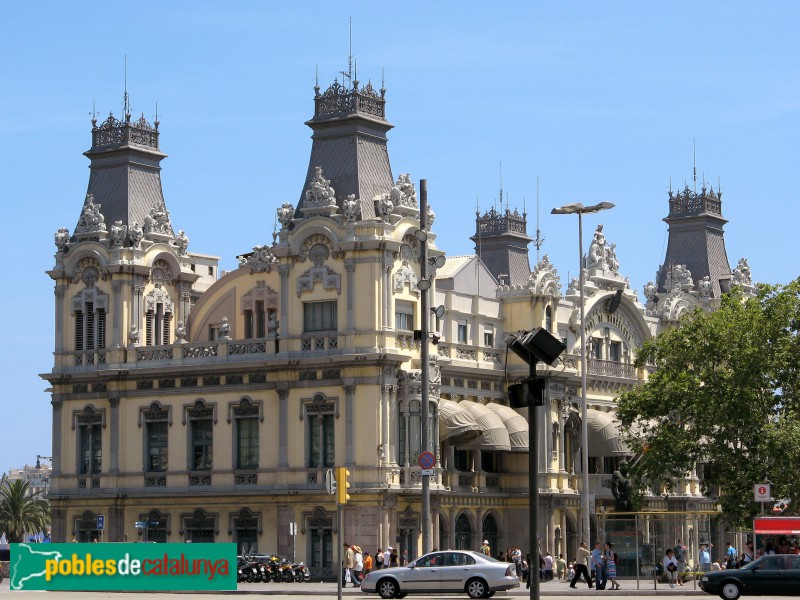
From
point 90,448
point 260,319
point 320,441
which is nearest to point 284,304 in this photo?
point 260,319

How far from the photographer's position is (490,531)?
246 ft

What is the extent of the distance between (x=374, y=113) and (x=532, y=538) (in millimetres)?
50828

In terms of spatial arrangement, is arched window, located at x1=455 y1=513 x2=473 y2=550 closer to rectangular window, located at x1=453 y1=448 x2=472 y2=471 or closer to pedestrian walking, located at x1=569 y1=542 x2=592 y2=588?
rectangular window, located at x1=453 y1=448 x2=472 y2=471

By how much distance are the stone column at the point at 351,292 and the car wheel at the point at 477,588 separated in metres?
21.4

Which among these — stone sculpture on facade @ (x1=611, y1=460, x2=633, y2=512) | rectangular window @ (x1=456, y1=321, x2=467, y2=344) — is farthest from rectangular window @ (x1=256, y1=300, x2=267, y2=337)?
stone sculpture on facade @ (x1=611, y1=460, x2=633, y2=512)

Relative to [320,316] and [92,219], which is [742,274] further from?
[92,219]

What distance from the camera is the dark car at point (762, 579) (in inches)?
1799

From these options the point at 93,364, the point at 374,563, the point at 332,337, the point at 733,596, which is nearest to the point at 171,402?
the point at 93,364

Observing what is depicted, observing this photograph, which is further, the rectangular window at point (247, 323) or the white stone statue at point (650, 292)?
the white stone statue at point (650, 292)

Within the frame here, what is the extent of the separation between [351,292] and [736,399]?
16120 mm

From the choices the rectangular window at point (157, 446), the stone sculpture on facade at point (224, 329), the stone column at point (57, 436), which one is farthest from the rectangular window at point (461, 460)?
the stone column at point (57, 436)

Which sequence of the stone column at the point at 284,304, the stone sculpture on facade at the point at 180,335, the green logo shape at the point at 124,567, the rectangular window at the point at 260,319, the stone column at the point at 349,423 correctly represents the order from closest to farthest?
the green logo shape at the point at 124,567
the stone column at the point at 349,423
the stone column at the point at 284,304
the stone sculpture on facade at the point at 180,335
the rectangular window at the point at 260,319

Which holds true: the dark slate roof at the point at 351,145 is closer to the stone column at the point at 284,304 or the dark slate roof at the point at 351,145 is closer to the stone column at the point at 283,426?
the stone column at the point at 284,304

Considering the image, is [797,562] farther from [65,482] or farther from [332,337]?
[65,482]
